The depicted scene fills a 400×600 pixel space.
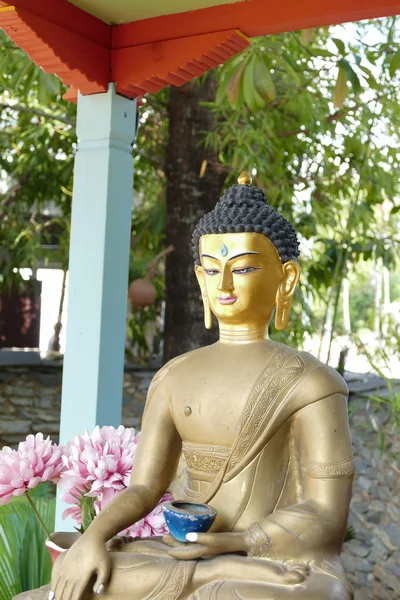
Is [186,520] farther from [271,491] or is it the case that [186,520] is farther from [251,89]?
[251,89]

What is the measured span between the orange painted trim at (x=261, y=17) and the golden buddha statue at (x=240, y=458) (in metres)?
0.76

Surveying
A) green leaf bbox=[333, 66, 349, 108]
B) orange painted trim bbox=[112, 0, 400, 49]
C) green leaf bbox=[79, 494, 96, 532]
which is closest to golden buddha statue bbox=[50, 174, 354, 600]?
green leaf bbox=[79, 494, 96, 532]

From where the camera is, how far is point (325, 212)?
15.9 feet

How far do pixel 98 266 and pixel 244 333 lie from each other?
965 millimetres

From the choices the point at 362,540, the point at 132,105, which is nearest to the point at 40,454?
the point at 132,105

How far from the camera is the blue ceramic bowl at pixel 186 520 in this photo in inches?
61.3

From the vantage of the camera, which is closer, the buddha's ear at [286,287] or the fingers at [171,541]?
the fingers at [171,541]

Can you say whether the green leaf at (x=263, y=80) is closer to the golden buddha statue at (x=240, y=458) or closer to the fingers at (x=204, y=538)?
the golden buddha statue at (x=240, y=458)

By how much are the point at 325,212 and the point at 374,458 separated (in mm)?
1499

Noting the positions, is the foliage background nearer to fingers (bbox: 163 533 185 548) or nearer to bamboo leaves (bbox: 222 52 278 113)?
bamboo leaves (bbox: 222 52 278 113)

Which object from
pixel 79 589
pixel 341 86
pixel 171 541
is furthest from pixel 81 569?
pixel 341 86

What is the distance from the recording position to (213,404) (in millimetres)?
1752

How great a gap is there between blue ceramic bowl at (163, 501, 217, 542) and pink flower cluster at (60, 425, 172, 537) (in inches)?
11.9

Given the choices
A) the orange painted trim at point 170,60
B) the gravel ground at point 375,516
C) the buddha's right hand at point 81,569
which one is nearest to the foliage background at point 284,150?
the orange painted trim at point 170,60
